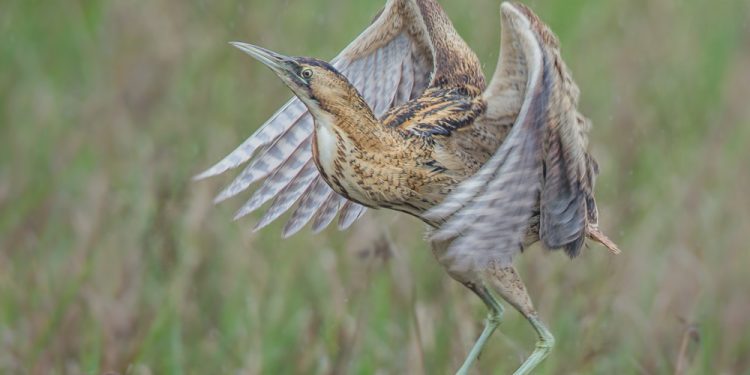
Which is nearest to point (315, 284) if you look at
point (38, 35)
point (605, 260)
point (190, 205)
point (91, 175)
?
point (190, 205)

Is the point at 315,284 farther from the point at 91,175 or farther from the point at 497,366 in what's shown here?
the point at 91,175

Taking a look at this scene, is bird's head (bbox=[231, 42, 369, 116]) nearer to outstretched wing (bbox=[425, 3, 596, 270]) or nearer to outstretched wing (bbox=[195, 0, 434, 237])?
outstretched wing (bbox=[425, 3, 596, 270])

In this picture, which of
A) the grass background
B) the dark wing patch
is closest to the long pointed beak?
the dark wing patch

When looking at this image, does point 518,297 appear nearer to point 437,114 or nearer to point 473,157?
point 473,157

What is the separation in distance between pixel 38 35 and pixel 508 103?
559cm

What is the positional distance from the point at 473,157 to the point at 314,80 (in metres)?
0.73

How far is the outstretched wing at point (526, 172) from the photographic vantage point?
5.70m

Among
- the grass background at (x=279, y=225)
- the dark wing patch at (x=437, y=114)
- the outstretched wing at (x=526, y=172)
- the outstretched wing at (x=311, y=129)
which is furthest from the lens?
the grass background at (x=279, y=225)

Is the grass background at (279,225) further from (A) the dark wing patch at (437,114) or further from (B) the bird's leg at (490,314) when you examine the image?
(A) the dark wing patch at (437,114)

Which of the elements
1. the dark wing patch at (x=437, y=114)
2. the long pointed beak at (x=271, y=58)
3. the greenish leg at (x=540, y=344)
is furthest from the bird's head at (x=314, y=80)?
the greenish leg at (x=540, y=344)

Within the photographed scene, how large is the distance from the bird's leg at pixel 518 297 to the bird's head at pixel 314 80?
0.89 m

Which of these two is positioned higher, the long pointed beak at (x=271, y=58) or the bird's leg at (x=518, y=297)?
the long pointed beak at (x=271, y=58)

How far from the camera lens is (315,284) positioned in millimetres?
8320

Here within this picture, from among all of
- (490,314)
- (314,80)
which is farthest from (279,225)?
(314,80)
